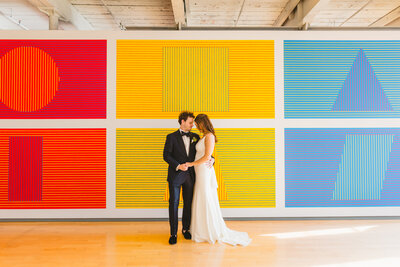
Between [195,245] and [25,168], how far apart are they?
3034 millimetres

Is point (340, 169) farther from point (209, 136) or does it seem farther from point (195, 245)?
point (195, 245)

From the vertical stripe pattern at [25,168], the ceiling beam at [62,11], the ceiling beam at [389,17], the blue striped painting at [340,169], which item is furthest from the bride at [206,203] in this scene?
the ceiling beam at [389,17]

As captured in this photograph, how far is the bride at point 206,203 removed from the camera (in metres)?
3.62

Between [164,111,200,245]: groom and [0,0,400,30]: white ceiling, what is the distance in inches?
81.2

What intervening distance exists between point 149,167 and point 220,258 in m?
1.99

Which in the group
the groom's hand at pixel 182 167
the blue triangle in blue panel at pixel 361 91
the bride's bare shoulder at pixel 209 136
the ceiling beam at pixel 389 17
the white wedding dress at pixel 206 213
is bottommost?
the white wedding dress at pixel 206 213

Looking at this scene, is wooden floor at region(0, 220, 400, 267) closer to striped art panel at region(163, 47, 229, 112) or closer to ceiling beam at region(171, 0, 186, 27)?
striped art panel at region(163, 47, 229, 112)

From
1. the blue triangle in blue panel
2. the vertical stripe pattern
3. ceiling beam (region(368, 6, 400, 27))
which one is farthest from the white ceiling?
the vertical stripe pattern

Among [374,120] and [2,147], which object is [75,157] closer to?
[2,147]

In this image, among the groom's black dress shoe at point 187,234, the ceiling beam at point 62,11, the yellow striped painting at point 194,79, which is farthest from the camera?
the ceiling beam at point 62,11

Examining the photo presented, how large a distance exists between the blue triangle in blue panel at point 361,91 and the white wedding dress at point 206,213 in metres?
2.51

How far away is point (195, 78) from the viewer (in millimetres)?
4723

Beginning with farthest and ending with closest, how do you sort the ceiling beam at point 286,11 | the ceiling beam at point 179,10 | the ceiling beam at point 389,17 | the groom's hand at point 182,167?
the ceiling beam at point 389,17, the ceiling beam at point 286,11, the ceiling beam at point 179,10, the groom's hand at point 182,167

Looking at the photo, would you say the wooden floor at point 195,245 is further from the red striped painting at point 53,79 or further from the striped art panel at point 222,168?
the red striped painting at point 53,79
